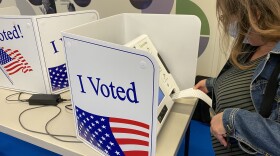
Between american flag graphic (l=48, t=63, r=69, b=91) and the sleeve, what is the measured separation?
2.84 ft

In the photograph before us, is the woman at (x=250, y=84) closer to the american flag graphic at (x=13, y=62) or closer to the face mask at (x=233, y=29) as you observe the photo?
the face mask at (x=233, y=29)

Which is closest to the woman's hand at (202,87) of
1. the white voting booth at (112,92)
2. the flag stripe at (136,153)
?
the white voting booth at (112,92)

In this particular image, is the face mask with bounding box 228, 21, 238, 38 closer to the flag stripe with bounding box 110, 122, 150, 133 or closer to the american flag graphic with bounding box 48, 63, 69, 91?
the flag stripe with bounding box 110, 122, 150, 133

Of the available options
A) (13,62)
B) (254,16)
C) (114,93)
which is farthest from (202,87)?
(13,62)

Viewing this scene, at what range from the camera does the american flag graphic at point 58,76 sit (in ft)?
4.03

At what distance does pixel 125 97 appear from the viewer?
71 centimetres

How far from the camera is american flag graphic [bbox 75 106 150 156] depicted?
74 cm

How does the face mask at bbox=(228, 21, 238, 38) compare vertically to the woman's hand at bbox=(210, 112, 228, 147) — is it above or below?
above

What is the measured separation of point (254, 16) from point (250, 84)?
0.74ft

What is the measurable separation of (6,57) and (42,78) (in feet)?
0.79

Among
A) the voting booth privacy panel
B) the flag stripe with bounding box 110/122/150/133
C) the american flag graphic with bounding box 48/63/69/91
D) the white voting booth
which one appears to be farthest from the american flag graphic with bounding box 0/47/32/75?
the flag stripe with bounding box 110/122/150/133

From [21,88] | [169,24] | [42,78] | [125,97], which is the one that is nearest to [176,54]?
[169,24]

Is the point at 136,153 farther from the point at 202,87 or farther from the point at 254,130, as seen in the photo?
the point at 202,87

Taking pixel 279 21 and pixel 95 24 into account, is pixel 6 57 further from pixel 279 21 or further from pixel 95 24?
pixel 279 21
